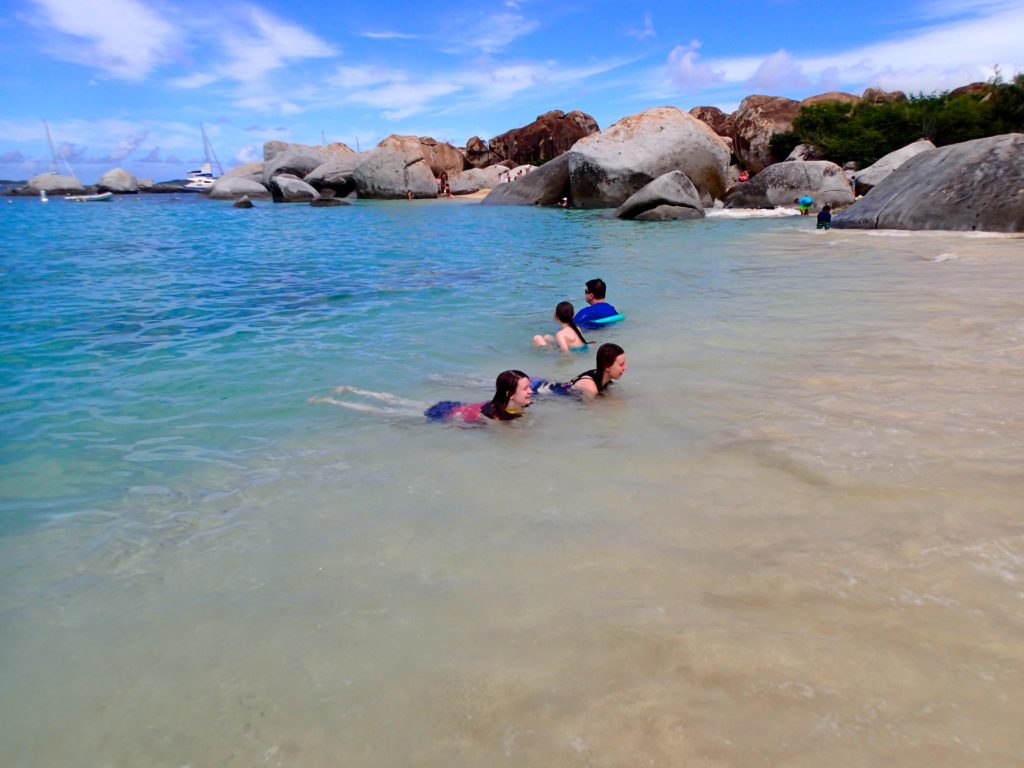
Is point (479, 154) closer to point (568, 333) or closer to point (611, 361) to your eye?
point (568, 333)

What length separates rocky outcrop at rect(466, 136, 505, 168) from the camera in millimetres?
50406

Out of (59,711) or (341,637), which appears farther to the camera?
(341,637)

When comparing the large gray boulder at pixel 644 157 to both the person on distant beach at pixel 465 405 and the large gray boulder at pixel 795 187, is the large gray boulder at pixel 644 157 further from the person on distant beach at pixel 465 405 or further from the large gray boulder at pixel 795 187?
the person on distant beach at pixel 465 405

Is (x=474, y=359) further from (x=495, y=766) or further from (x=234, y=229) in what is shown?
(x=234, y=229)

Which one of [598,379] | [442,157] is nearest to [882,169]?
[598,379]

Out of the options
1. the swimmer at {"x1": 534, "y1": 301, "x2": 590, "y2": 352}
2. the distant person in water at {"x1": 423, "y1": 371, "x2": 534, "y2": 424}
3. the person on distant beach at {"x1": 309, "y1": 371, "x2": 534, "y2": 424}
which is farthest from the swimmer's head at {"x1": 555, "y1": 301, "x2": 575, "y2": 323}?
the distant person in water at {"x1": 423, "y1": 371, "x2": 534, "y2": 424}

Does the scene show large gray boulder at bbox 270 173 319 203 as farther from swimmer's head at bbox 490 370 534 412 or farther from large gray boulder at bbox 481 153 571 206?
swimmer's head at bbox 490 370 534 412

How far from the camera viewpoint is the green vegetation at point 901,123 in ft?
91.6

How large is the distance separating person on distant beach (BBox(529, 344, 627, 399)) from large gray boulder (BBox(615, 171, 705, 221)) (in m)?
17.2

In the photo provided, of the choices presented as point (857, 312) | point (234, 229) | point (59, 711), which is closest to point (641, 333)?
point (857, 312)

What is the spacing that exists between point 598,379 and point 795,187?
2150 cm

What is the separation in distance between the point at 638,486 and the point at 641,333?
4024 mm

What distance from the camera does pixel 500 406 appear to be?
15.4 ft

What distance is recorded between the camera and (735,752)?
73.8 inches
